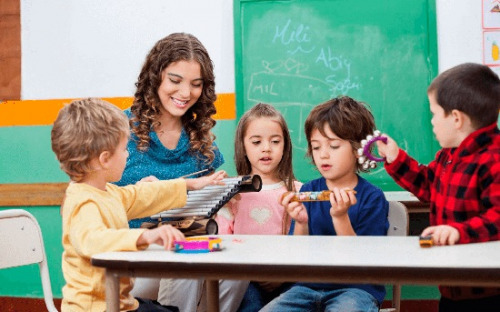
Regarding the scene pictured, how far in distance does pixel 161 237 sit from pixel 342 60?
2797 mm

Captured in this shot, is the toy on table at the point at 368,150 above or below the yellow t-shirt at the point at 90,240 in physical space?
above

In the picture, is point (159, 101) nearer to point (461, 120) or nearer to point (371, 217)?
point (371, 217)

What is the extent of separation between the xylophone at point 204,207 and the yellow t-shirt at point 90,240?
18 centimetres

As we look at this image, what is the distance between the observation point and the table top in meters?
1.43

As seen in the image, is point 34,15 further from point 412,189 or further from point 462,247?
point 462,247


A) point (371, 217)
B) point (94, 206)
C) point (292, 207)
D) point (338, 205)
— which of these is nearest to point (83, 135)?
point (94, 206)

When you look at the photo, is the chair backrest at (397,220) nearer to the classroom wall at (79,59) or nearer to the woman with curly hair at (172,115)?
the woman with curly hair at (172,115)

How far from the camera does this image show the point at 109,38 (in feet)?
15.0

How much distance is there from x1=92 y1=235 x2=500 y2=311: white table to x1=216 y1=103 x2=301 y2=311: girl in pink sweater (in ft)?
2.64

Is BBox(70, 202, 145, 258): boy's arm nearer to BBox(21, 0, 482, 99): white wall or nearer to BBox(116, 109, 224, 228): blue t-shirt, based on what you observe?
BBox(116, 109, 224, 228): blue t-shirt

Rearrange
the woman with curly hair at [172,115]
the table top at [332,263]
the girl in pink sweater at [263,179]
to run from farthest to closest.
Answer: the woman with curly hair at [172,115] → the girl in pink sweater at [263,179] → the table top at [332,263]

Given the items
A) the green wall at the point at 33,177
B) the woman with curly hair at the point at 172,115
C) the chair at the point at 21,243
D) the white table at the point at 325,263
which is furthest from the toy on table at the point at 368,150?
the green wall at the point at 33,177

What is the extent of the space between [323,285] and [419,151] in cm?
226

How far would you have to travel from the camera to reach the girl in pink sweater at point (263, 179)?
8.66 ft
